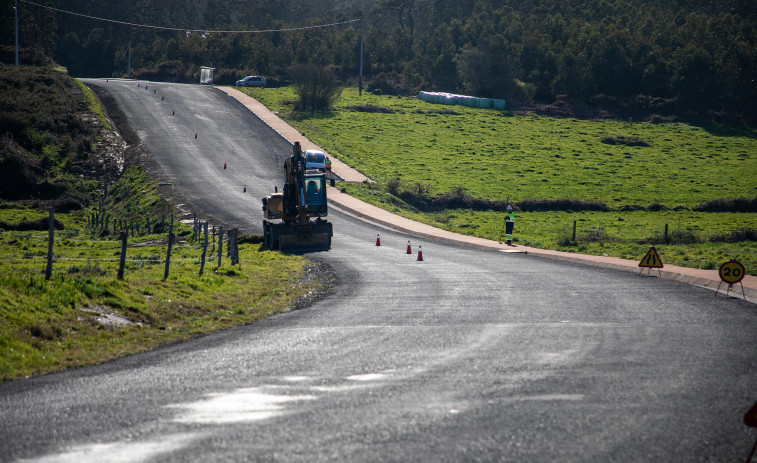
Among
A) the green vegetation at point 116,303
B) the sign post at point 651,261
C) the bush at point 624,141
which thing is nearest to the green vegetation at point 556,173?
the bush at point 624,141

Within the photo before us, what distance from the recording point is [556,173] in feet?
194

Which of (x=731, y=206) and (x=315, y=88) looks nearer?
(x=731, y=206)

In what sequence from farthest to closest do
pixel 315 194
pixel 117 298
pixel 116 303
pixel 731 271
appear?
pixel 315 194
pixel 731 271
pixel 117 298
pixel 116 303

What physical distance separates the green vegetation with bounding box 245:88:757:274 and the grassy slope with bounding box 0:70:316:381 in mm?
16356

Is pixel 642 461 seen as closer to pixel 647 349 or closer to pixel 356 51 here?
pixel 647 349

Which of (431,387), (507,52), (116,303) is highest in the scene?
(507,52)

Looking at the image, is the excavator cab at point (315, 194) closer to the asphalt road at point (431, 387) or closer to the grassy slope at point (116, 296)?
the grassy slope at point (116, 296)

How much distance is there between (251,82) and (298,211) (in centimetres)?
6551

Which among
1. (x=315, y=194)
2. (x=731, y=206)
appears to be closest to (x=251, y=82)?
(x=731, y=206)

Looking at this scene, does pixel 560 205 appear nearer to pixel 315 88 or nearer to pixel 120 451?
pixel 315 88

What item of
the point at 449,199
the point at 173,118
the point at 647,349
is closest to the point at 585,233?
the point at 449,199

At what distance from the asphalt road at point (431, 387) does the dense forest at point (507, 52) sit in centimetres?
7434

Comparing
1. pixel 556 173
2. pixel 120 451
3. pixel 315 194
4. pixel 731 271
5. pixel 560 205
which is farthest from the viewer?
pixel 556 173

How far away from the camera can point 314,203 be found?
31703 millimetres
